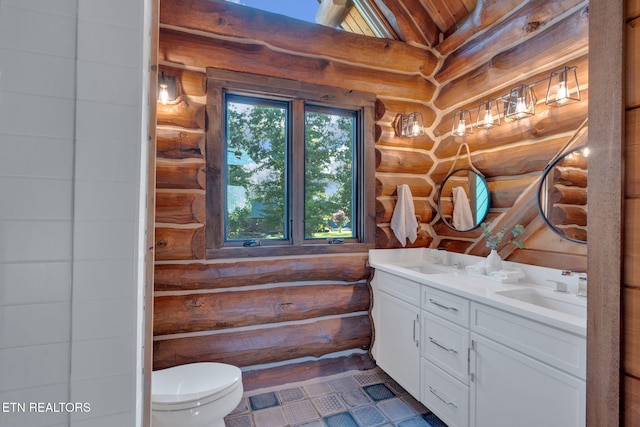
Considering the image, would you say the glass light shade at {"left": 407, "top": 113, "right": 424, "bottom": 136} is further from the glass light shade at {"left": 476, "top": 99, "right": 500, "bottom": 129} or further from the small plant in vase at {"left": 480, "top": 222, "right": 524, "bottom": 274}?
Answer: the small plant in vase at {"left": 480, "top": 222, "right": 524, "bottom": 274}

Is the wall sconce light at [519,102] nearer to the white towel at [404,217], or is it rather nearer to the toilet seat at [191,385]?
the white towel at [404,217]

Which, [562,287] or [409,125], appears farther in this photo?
[409,125]

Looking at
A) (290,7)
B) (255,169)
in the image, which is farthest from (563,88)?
(290,7)

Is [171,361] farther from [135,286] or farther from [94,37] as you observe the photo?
[94,37]

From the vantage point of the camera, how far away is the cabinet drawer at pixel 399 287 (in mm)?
2184

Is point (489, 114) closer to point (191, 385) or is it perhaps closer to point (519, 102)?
point (519, 102)

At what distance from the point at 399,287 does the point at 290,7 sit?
268 cm

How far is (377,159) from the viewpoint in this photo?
276 centimetres

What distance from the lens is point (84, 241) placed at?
2.15 ft

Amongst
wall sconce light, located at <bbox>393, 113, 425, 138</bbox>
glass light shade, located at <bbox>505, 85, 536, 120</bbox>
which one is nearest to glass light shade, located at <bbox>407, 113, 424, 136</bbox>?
wall sconce light, located at <bbox>393, 113, 425, 138</bbox>

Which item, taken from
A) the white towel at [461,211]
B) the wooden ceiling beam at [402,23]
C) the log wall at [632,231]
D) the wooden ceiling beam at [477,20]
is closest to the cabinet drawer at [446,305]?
the white towel at [461,211]

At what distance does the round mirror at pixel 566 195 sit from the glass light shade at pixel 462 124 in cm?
72

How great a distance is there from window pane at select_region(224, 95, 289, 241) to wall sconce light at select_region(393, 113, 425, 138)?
3.37 feet

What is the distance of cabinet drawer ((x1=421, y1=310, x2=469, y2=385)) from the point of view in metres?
1.78
